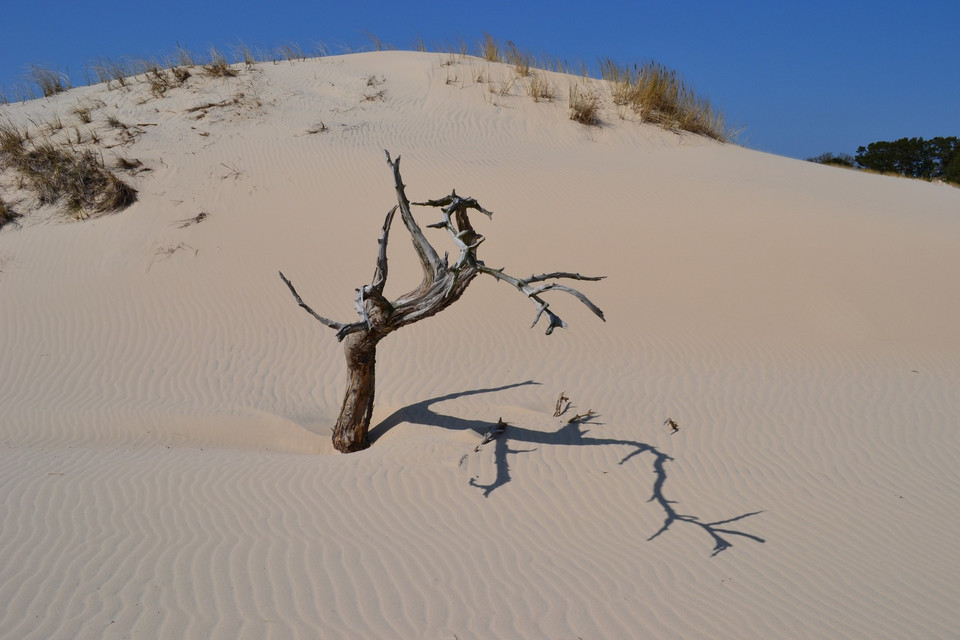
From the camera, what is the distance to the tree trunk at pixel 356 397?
6.16 metres

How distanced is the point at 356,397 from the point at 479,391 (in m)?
1.57

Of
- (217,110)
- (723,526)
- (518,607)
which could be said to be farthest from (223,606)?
(217,110)

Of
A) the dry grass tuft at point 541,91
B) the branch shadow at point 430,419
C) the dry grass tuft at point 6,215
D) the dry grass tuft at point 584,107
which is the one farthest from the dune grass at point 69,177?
the dry grass tuft at point 584,107

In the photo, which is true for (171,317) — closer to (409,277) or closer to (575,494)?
(409,277)

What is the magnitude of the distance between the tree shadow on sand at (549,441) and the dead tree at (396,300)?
410mm

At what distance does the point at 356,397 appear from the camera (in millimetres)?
6230

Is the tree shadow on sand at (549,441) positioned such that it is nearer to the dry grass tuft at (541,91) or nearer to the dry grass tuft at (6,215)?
the dry grass tuft at (6,215)

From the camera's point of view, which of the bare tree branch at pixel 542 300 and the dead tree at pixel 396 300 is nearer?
the bare tree branch at pixel 542 300

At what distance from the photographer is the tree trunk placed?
616 cm

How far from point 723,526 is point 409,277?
6174 millimetres

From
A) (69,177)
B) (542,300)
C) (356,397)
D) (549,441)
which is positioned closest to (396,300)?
(356,397)

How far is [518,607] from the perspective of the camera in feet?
12.1

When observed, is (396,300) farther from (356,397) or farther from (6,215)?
(6,215)

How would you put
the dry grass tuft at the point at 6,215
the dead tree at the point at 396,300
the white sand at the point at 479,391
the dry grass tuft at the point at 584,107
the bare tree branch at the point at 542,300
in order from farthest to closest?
1. the dry grass tuft at the point at 584,107
2. the dry grass tuft at the point at 6,215
3. the dead tree at the point at 396,300
4. the bare tree branch at the point at 542,300
5. the white sand at the point at 479,391
